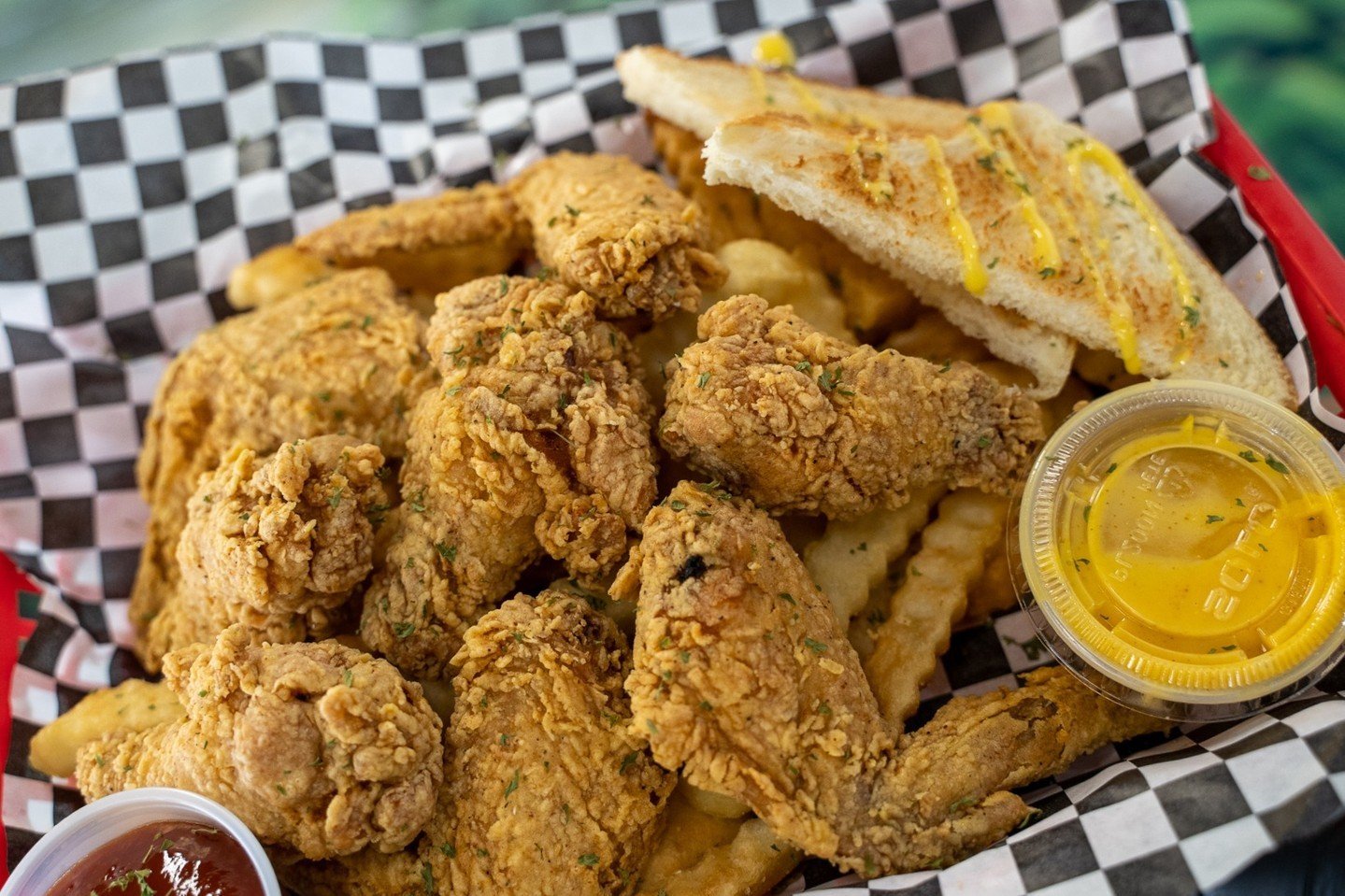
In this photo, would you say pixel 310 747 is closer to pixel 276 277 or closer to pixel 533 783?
pixel 533 783

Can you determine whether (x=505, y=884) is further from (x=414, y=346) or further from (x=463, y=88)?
(x=463, y=88)

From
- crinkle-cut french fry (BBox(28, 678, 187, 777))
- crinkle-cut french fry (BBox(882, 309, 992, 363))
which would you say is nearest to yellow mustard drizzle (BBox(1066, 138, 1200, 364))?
crinkle-cut french fry (BBox(882, 309, 992, 363))

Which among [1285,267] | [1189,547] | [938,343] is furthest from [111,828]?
[1285,267]

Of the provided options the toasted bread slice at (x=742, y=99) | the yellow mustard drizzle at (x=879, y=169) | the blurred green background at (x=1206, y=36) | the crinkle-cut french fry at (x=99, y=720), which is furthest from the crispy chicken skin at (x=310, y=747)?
the blurred green background at (x=1206, y=36)

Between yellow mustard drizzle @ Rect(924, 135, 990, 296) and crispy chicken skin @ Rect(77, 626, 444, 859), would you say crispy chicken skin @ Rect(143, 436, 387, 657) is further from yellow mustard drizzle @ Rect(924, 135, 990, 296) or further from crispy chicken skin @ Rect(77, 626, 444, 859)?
yellow mustard drizzle @ Rect(924, 135, 990, 296)

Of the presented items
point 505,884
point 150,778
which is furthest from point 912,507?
point 150,778

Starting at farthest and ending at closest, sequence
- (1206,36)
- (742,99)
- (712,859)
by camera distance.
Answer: (1206,36), (742,99), (712,859)
